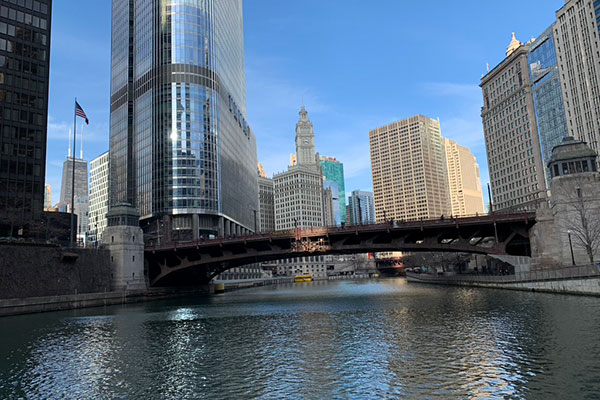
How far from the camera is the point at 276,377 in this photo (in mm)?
23281

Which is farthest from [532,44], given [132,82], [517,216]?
[132,82]

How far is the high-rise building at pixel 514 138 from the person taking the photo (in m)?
171

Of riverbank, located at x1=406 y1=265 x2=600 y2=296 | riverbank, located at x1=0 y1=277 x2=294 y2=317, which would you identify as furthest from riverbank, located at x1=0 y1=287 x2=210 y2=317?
riverbank, located at x1=406 y1=265 x2=600 y2=296

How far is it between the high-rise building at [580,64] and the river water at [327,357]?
409 ft

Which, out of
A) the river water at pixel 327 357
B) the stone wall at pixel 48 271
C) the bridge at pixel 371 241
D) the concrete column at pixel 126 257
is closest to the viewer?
the river water at pixel 327 357

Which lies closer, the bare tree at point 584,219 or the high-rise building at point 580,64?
the bare tree at point 584,219

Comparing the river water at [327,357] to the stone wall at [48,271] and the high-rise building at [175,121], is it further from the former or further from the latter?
the high-rise building at [175,121]

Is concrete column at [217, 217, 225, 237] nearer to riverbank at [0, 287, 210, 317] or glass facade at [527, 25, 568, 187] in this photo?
riverbank at [0, 287, 210, 317]

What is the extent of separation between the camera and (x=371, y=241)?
79.2m

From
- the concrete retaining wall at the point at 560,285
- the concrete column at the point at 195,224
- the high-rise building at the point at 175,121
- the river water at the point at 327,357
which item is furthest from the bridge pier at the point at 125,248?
the concrete retaining wall at the point at 560,285

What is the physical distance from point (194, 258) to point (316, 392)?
8229 cm

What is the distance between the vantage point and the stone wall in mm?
63472

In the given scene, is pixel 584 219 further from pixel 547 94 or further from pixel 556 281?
pixel 547 94

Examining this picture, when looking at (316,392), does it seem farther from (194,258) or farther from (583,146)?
(194,258)
